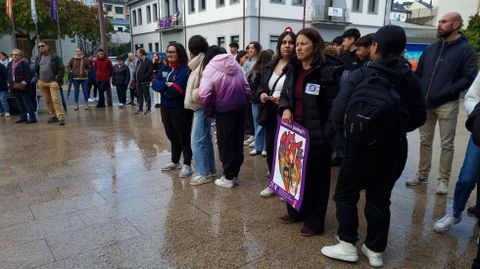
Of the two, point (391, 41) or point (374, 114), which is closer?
point (374, 114)

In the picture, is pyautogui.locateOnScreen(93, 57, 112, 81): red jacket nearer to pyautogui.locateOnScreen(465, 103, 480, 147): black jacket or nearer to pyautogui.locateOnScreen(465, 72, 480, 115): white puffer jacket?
pyautogui.locateOnScreen(465, 72, 480, 115): white puffer jacket

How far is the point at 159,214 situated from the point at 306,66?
203 centimetres

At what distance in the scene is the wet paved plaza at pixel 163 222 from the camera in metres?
2.89

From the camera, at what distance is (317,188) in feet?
10.5

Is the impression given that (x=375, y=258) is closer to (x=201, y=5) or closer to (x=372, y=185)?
(x=372, y=185)

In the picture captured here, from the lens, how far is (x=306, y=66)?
3.10 meters

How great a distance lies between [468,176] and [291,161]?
1528 mm

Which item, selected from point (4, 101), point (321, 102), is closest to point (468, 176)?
point (321, 102)

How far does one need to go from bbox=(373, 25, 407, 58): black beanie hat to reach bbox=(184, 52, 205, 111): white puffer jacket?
2304mm

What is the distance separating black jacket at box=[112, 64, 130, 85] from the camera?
11328mm

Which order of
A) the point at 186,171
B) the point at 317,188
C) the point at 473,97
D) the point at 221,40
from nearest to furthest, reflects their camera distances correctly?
1. the point at 473,97
2. the point at 317,188
3. the point at 186,171
4. the point at 221,40

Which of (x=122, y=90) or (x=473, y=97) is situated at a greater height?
(x=473, y=97)

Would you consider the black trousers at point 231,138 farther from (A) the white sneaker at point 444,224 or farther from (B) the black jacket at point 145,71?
(B) the black jacket at point 145,71

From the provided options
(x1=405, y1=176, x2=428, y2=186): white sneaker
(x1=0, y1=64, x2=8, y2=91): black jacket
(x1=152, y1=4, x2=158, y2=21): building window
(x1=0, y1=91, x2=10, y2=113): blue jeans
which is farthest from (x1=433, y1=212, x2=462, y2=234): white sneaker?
(x1=152, y1=4, x2=158, y2=21): building window
